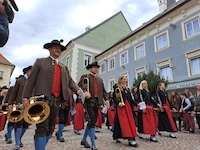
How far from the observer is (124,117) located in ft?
15.8

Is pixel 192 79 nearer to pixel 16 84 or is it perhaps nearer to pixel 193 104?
pixel 193 104

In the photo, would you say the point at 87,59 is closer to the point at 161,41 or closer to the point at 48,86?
the point at 161,41

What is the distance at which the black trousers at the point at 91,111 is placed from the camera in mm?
4156

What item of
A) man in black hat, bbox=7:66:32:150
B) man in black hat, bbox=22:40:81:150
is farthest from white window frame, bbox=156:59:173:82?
man in black hat, bbox=22:40:81:150

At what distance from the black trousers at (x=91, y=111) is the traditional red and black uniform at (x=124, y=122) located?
0.86 m

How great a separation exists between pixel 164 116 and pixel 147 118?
3.21 ft

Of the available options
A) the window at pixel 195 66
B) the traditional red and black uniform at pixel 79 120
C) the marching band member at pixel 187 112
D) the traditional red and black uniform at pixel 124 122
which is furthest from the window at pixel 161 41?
the traditional red and black uniform at pixel 124 122

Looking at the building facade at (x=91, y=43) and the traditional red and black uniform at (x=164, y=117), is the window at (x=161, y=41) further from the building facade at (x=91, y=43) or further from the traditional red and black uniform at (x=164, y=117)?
the building facade at (x=91, y=43)

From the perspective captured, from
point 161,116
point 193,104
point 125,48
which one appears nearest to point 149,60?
point 125,48

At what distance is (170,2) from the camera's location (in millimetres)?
22469

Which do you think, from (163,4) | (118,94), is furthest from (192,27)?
(118,94)

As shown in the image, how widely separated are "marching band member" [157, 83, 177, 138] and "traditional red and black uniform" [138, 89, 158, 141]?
59cm

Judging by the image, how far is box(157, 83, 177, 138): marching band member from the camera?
596 centimetres

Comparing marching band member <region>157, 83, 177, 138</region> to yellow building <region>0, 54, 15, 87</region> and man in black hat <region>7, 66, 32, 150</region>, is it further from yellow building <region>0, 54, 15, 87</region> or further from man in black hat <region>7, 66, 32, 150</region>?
yellow building <region>0, 54, 15, 87</region>
